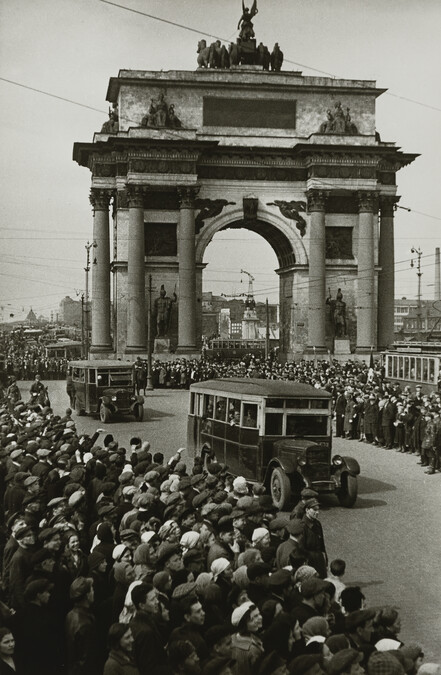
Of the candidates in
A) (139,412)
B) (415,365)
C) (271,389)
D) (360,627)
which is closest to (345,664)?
(360,627)

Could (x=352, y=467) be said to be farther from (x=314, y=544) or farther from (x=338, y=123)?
(x=338, y=123)

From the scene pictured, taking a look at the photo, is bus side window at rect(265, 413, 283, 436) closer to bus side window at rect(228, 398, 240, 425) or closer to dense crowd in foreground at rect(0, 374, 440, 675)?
bus side window at rect(228, 398, 240, 425)

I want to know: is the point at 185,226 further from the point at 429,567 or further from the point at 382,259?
the point at 429,567

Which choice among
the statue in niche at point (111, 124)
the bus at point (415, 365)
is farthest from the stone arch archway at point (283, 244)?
the bus at point (415, 365)

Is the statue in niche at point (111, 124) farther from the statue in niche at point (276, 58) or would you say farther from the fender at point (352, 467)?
the fender at point (352, 467)

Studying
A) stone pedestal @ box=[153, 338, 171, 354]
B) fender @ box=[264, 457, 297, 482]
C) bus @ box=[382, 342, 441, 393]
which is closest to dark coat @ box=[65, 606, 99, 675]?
fender @ box=[264, 457, 297, 482]

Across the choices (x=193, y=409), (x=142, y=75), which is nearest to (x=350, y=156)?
(x=142, y=75)
